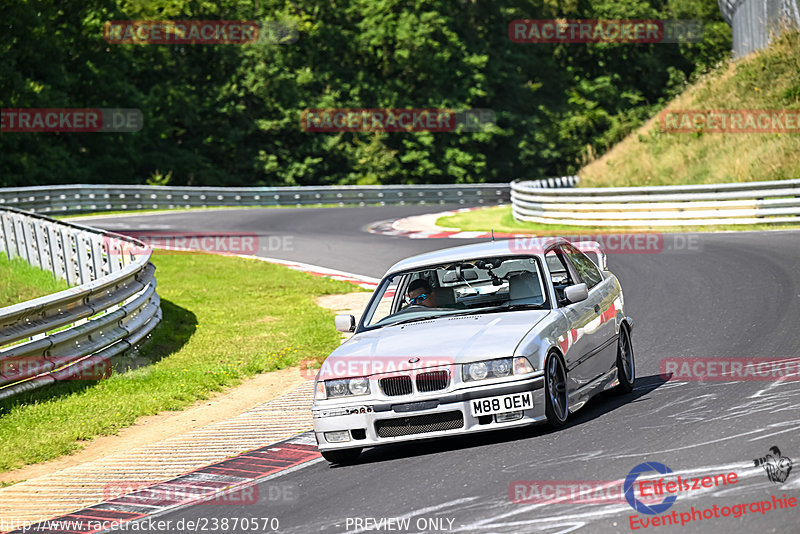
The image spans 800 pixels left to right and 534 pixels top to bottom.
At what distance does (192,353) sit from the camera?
46.1ft

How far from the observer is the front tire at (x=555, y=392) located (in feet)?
25.8

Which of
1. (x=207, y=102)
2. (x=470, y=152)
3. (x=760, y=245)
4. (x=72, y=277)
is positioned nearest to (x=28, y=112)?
(x=207, y=102)

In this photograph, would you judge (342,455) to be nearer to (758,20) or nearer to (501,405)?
(501,405)

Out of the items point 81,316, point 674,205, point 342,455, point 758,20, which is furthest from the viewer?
point 758,20

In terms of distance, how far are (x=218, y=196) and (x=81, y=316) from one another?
111ft

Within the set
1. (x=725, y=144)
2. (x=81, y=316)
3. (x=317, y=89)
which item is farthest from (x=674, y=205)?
(x=317, y=89)

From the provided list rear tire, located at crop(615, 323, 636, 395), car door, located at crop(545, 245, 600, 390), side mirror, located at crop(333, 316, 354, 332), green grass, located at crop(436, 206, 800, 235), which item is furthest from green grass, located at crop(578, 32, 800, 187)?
side mirror, located at crop(333, 316, 354, 332)

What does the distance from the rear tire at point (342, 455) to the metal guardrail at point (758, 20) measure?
28338mm

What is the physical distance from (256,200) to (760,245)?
28997mm

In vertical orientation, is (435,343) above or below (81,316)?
above

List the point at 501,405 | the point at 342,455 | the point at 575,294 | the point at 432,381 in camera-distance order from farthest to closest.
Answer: the point at 575,294, the point at 342,455, the point at 432,381, the point at 501,405

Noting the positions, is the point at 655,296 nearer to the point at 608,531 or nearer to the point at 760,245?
the point at 760,245

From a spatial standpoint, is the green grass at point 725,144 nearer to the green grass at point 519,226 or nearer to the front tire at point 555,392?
the green grass at point 519,226

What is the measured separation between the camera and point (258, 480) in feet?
26.3
